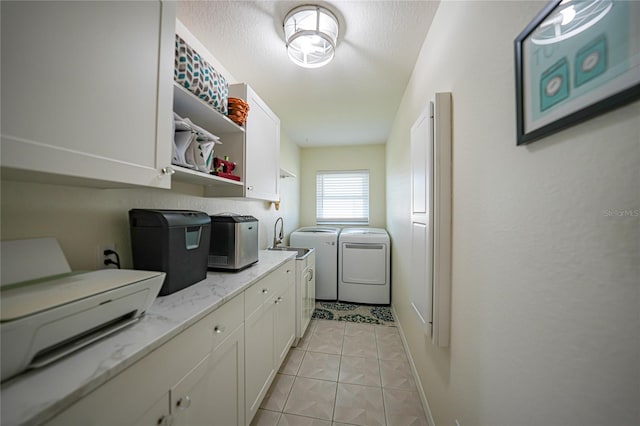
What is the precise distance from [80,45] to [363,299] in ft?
10.7

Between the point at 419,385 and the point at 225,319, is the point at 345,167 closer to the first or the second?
the point at 419,385

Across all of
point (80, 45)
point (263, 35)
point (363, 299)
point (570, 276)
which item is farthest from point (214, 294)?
point (363, 299)

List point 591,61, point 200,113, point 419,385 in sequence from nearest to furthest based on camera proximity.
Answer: point 591,61 → point 200,113 → point 419,385

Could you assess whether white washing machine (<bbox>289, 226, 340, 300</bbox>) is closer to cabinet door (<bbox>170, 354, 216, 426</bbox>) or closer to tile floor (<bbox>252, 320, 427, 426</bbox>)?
tile floor (<bbox>252, 320, 427, 426</bbox>)

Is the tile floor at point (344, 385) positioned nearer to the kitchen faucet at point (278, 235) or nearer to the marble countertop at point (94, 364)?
the marble countertop at point (94, 364)

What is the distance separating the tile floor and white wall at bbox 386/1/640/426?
446 millimetres

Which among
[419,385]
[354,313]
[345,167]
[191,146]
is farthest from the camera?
[345,167]

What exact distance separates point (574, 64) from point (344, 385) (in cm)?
202

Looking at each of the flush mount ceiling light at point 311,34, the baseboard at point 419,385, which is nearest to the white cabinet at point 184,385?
the baseboard at point 419,385

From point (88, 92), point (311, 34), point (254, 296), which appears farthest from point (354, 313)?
point (88, 92)

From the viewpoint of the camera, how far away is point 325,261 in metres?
3.20

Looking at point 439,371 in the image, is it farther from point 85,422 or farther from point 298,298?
point 85,422

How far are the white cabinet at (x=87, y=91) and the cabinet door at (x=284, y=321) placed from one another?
3.91 feet

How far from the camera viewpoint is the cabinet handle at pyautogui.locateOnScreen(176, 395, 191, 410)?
2.43 ft
